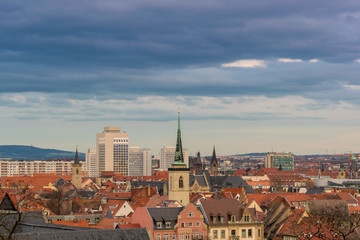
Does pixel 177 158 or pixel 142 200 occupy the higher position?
pixel 177 158

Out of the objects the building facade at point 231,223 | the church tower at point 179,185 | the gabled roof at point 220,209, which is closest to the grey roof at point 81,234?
the building facade at point 231,223

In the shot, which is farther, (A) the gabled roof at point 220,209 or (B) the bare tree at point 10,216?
(A) the gabled roof at point 220,209

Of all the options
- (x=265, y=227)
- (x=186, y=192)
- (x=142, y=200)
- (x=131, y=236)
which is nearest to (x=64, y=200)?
(x=142, y=200)

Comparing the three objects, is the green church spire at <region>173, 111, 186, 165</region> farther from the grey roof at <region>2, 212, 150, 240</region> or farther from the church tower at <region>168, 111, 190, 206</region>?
the grey roof at <region>2, 212, 150, 240</region>

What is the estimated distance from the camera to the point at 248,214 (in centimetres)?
11188

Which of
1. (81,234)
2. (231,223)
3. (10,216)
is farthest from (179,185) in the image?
(81,234)

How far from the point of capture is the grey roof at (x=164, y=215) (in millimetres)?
105125

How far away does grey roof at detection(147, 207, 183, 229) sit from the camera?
105125mm

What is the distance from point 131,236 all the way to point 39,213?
2095 cm

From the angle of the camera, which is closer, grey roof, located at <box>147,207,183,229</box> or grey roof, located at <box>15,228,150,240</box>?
grey roof, located at <box>15,228,150,240</box>

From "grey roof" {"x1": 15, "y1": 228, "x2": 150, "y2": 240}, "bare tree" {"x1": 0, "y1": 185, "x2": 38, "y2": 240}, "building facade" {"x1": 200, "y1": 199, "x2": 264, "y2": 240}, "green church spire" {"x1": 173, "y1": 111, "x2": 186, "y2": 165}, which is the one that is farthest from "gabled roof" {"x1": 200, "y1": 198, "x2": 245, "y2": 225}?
"grey roof" {"x1": 15, "y1": 228, "x2": 150, "y2": 240}

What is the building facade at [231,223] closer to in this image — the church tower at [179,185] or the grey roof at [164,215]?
the grey roof at [164,215]

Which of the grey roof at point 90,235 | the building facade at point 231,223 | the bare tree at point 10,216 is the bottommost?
the building facade at point 231,223

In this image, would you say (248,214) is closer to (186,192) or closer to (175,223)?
(175,223)
